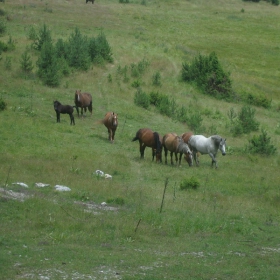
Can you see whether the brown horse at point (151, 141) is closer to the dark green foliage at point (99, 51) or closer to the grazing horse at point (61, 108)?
the grazing horse at point (61, 108)

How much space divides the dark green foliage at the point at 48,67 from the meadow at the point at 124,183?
2.35 feet

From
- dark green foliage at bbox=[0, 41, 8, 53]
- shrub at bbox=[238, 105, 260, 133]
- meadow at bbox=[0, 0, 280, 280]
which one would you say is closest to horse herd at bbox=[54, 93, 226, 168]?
meadow at bbox=[0, 0, 280, 280]

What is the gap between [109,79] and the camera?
42031 mm

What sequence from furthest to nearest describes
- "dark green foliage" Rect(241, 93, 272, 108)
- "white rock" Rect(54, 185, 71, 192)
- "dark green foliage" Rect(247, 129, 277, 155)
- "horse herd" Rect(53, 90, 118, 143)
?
1. "dark green foliage" Rect(241, 93, 272, 108)
2. "dark green foliage" Rect(247, 129, 277, 155)
3. "horse herd" Rect(53, 90, 118, 143)
4. "white rock" Rect(54, 185, 71, 192)

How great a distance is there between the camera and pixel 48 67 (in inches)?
1518

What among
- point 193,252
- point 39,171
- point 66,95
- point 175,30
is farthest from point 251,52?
point 193,252

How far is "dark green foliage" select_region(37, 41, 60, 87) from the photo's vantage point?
38281 mm

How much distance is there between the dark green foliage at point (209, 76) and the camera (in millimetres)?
47750

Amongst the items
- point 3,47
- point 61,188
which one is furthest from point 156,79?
point 61,188

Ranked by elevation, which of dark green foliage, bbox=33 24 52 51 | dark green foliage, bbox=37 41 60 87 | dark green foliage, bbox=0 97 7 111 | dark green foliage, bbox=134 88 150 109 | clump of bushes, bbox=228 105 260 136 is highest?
dark green foliage, bbox=33 24 52 51

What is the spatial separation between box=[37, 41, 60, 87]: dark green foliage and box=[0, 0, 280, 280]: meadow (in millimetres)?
717

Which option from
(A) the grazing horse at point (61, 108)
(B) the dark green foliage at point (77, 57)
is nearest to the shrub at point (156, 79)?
(B) the dark green foliage at point (77, 57)

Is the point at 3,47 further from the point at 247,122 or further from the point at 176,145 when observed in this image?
the point at 176,145

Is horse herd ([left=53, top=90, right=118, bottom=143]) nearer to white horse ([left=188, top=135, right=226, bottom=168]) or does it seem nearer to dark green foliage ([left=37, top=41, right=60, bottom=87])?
dark green foliage ([left=37, top=41, right=60, bottom=87])
